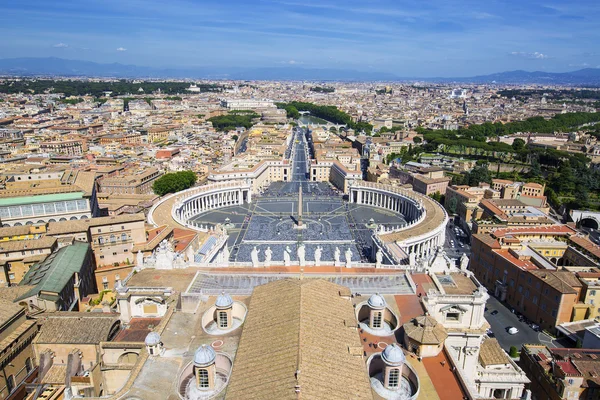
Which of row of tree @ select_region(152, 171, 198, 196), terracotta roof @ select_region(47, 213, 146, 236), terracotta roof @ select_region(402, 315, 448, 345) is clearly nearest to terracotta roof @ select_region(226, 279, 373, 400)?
terracotta roof @ select_region(402, 315, 448, 345)

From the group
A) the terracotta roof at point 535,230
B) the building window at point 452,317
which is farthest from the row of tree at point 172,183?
the building window at point 452,317

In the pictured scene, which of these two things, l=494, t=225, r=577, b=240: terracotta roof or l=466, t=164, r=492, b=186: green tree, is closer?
l=494, t=225, r=577, b=240: terracotta roof

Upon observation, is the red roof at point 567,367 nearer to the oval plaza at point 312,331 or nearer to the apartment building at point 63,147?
the oval plaza at point 312,331

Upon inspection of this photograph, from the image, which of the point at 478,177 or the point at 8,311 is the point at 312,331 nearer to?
the point at 8,311

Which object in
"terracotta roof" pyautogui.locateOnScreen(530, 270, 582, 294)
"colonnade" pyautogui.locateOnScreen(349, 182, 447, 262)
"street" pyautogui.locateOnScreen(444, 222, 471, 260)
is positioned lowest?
"street" pyautogui.locateOnScreen(444, 222, 471, 260)

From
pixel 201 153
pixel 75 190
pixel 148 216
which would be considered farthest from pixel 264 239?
pixel 201 153

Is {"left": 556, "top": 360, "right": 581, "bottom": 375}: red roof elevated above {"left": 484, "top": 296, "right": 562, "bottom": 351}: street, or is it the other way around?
{"left": 556, "top": 360, "right": 581, "bottom": 375}: red roof

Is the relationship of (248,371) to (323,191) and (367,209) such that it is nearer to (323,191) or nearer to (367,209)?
(367,209)

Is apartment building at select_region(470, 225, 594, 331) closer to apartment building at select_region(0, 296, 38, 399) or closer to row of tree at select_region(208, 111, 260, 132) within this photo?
apartment building at select_region(0, 296, 38, 399)
